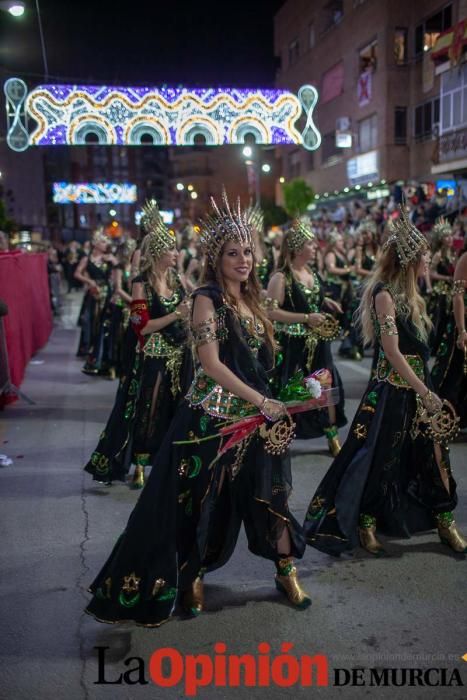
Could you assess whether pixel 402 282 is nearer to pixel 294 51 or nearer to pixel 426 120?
pixel 426 120

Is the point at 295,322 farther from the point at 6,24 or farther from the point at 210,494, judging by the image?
the point at 6,24

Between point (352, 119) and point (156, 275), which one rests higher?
point (352, 119)

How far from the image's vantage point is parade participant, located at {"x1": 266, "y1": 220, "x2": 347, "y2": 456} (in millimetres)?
6258

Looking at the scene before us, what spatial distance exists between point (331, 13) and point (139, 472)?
42.0m

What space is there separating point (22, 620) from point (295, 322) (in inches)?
137

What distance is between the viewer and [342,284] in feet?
44.1

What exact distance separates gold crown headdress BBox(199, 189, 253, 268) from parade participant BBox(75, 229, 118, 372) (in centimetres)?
760

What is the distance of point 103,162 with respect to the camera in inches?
5640

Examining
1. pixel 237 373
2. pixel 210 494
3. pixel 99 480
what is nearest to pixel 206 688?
pixel 210 494

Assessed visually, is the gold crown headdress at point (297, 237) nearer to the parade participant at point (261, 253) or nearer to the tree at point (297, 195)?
the parade participant at point (261, 253)

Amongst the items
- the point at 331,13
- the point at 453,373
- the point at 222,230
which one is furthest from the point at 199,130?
the point at 331,13

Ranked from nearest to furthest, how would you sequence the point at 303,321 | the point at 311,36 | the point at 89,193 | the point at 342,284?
1. the point at 303,321
2. the point at 342,284
3. the point at 311,36
4. the point at 89,193

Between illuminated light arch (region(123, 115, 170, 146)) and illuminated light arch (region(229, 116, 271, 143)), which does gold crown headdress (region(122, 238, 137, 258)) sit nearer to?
→ illuminated light arch (region(123, 115, 170, 146))

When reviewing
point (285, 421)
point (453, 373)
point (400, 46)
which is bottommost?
point (453, 373)
